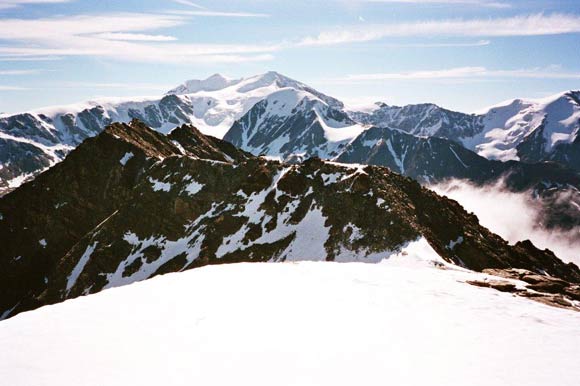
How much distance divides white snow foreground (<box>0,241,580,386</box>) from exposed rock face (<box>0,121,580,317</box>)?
36357 millimetres

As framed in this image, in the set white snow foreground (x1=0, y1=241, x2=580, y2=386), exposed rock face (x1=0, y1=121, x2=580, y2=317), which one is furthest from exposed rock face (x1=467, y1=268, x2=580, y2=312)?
exposed rock face (x1=0, y1=121, x2=580, y2=317)

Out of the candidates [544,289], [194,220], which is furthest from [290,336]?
[194,220]

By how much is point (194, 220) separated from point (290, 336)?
7631 cm

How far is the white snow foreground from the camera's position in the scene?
39.1ft

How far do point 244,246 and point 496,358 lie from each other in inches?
2287

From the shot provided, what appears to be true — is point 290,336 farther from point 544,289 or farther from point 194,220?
point 194,220

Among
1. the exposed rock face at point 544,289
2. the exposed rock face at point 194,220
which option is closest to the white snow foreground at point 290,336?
the exposed rock face at point 544,289

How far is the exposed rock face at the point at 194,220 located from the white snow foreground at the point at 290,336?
36.4m

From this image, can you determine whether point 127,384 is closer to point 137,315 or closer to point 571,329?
point 137,315

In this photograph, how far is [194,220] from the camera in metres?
87.8

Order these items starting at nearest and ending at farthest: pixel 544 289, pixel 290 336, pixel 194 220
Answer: pixel 290 336
pixel 544 289
pixel 194 220

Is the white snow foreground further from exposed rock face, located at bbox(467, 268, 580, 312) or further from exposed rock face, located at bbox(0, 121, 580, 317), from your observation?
exposed rock face, located at bbox(0, 121, 580, 317)

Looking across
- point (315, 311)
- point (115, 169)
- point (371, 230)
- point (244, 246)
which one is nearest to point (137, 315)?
point (315, 311)

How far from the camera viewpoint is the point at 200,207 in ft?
291
